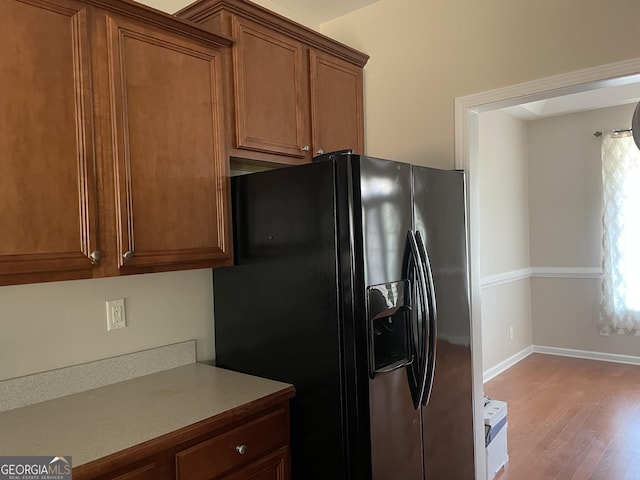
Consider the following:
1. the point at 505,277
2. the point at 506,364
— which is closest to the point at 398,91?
the point at 505,277

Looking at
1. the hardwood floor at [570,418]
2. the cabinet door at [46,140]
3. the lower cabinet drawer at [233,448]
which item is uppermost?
the cabinet door at [46,140]

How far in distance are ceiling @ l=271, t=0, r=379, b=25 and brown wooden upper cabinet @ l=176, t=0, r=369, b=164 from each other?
362mm

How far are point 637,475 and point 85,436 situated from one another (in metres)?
2.93

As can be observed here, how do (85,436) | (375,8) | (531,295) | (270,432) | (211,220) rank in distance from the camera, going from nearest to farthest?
(85,436)
(270,432)
(211,220)
(375,8)
(531,295)

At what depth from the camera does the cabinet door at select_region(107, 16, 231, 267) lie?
1.60 metres

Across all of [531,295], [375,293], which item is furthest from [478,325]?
[531,295]

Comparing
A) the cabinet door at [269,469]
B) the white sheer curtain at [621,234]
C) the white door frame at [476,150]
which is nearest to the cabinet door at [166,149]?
the cabinet door at [269,469]

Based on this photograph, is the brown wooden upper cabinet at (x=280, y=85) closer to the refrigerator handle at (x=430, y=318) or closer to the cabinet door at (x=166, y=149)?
the cabinet door at (x=166, y=149)

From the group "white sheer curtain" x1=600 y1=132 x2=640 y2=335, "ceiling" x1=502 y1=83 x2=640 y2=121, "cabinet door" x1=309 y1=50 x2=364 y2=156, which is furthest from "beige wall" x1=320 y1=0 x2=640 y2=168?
"white sheer curtain" x1=600 y1=132 x2=640 y2=335

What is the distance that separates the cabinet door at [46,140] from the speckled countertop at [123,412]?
0.47m

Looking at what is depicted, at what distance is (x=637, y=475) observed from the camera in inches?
108

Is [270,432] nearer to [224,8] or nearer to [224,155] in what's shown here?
[224,155]

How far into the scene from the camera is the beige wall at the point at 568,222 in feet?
16.4

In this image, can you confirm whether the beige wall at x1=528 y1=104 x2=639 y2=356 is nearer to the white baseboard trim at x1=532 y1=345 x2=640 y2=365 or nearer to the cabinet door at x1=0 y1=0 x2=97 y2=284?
the white baseboard trim at x1=532 y1=345 x2=640 y2=365
